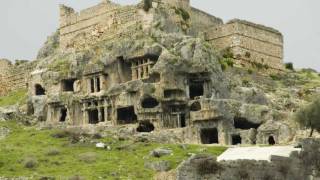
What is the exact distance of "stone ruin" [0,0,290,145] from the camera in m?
76.1

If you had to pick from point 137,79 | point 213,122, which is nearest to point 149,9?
point 137,79

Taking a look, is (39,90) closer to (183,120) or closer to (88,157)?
(183,120)

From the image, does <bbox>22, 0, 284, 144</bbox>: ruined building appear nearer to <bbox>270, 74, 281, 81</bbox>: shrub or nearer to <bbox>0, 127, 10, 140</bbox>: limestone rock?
<bbox>270, 74, 281, 81</bbox>: shrub

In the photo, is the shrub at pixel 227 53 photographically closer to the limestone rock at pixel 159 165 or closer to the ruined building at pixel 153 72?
the ruined building at pixel 153 72

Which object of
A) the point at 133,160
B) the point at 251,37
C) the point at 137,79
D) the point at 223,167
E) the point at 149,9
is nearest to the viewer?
the point at 223,167

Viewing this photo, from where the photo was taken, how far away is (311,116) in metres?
67.2

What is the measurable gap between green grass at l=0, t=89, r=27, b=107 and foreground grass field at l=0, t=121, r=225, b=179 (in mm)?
17751

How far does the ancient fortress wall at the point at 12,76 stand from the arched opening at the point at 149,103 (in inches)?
1012

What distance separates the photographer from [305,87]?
91438 mm

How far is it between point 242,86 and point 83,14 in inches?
872

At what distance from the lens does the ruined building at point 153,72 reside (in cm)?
7625

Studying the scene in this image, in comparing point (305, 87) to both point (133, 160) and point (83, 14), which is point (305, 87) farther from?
point (133, 160)

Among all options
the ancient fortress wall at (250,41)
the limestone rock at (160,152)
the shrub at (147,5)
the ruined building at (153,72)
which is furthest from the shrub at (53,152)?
the ancient fortress wall at (250,41)

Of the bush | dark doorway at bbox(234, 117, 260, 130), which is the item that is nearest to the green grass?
dark doorway at bbox(234, 117, 260, 130)
